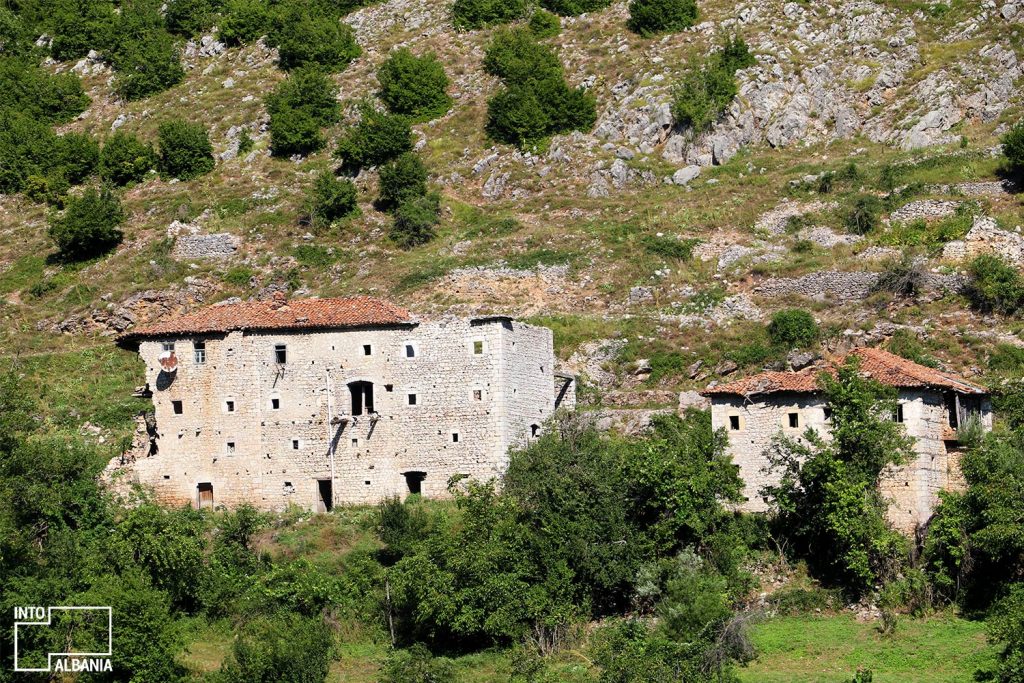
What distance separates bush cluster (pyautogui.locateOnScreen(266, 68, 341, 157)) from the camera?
99.9m

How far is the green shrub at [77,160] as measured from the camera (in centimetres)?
10131

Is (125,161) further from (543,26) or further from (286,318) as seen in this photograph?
(286,318)

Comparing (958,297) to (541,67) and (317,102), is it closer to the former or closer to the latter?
(541,67)

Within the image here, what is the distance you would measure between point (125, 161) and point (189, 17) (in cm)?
2274

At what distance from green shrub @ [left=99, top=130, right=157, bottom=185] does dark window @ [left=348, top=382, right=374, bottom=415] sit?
44165 mm

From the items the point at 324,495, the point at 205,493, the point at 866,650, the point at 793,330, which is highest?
the point at 793,330

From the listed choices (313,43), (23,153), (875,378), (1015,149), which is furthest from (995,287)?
(23,153)

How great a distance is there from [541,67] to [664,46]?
8.05 meters

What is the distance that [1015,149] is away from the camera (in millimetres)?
81188

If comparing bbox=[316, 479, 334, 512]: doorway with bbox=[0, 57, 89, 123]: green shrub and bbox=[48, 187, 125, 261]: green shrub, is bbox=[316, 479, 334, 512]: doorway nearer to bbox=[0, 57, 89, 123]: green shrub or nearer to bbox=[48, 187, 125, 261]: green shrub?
bbox=[48, 187, 125, 261]: green shrub

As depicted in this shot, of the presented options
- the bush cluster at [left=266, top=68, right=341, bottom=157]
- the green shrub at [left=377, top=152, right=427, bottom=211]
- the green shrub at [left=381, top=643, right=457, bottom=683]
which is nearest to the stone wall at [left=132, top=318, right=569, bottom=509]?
the green shrub at [left=381, top=643, right=457, bottom=683]

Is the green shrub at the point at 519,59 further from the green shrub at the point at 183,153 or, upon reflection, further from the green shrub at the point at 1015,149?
the green shrub at the point at 1015,149

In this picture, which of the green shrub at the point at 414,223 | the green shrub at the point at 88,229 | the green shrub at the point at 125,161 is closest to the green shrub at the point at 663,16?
the green shrub at the point at 414,223

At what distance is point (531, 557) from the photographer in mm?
52500
